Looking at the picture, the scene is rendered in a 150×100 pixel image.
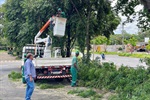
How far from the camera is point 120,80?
11.9 meters

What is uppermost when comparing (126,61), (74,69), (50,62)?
(50,62)

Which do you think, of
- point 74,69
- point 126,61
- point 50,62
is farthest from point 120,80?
point 126,61

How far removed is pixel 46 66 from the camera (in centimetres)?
1545

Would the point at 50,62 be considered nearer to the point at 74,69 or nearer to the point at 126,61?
the point at 74,69

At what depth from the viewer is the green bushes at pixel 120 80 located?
10.1 m

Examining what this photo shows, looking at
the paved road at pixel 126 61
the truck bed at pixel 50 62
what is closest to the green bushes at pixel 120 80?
the truck bed at pixel 50 62

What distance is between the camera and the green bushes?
33.1ft

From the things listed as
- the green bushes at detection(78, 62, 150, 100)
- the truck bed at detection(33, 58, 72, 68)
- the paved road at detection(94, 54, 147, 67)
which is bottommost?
the paved road at detection(94, 54, 147, 67)

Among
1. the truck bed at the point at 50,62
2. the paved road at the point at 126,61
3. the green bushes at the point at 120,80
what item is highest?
the truck bed at the point at 50,62

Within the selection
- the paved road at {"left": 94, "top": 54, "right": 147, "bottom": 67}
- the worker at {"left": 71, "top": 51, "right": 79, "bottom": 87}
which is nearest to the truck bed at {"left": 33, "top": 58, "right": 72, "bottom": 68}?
the worker at {"left": 71, "top": 51, "right": 79, "bottom": 87}

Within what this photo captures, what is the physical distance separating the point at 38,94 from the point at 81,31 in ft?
32.6

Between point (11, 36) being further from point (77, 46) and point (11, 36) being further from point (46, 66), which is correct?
point (46, 66)

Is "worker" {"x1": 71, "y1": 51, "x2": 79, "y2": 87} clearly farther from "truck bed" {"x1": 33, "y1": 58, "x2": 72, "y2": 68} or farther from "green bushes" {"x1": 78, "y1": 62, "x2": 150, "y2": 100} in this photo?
"truck bed" {"x1": 33, "y1": 58, "x2": 72, "y2": 68}

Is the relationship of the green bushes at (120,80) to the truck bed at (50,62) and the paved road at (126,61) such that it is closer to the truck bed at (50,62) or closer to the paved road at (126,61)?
the truck bed at (50,62)
